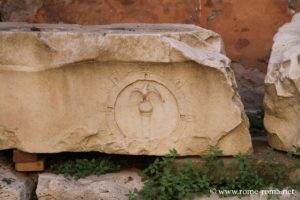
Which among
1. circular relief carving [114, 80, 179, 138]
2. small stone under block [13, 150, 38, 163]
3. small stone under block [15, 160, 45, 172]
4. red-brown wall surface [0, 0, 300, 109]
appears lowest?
small stone under block [15, 160, 45, 172]

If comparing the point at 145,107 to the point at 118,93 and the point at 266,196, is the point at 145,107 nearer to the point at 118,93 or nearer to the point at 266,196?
the point at 118,93

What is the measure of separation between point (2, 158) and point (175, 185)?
125 centimetres

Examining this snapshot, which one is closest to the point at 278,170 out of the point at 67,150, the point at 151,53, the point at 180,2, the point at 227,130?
the point at 227,130

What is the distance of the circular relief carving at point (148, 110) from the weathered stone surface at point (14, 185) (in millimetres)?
705

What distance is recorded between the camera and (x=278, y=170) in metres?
3.75

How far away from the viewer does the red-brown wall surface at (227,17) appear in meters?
5.32

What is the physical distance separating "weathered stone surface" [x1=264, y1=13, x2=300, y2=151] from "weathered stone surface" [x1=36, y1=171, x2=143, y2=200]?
0.92 metres

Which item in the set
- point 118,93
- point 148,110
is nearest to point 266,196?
point 148,110

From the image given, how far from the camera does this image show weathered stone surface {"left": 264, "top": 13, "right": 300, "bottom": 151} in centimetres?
368

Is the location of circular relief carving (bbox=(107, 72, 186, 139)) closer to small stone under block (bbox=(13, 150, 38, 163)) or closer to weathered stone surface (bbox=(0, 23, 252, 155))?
weathered stone surface (bbox=(0, 23, 252, 155))

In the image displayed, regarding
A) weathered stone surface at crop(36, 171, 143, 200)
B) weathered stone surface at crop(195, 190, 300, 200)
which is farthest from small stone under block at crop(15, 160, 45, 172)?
weathered stone surface at crop(195, 190, 300, 200)

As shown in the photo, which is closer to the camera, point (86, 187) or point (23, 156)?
point (86, 187)

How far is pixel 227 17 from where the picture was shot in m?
5.39

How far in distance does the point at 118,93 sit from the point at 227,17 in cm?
196
